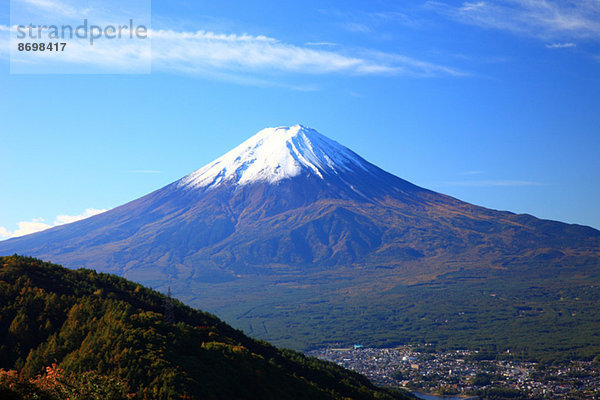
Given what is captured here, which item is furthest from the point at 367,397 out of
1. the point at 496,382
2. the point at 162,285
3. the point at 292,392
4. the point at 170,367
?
the point at 162,285

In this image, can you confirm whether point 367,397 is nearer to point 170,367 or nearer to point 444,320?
point 170,367

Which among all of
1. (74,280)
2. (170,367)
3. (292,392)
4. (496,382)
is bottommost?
(496,382)

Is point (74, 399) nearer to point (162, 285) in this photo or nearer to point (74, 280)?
point (74, 280)

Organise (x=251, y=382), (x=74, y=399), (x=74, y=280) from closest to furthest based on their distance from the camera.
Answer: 1. (x=74, y=399)
2. (x=251, y=382)
3. (x=74, y=280)

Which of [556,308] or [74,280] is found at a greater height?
[74,280]

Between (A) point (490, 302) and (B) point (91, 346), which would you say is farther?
(A) point (490, 302)

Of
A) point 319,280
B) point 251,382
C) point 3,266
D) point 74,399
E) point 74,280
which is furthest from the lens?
point 319,280

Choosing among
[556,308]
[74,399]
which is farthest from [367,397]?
[556,308]
